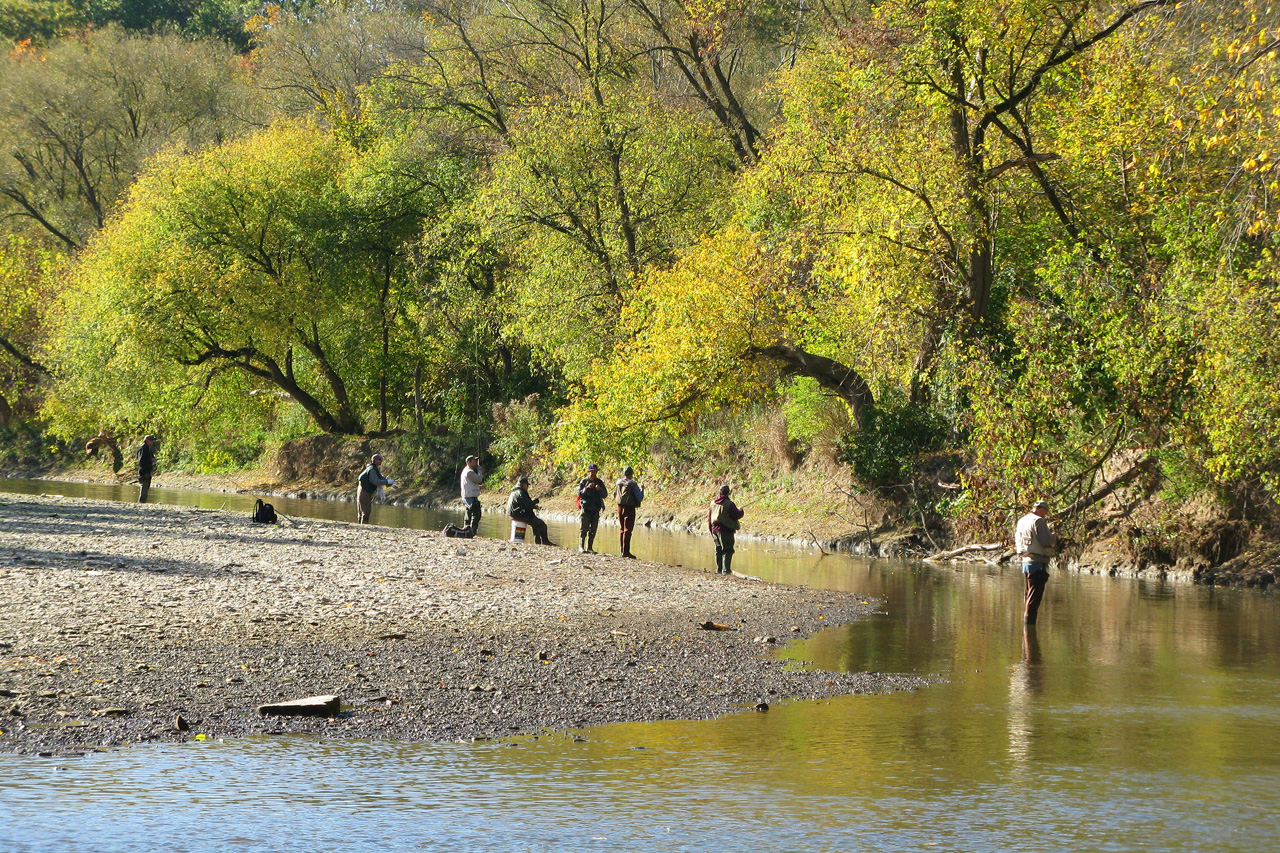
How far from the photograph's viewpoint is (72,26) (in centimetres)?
7125

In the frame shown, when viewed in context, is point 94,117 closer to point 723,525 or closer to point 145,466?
point 145,466

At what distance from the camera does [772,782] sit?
9.48m

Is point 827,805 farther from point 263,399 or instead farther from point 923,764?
point 263,399

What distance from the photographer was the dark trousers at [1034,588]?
17.6 meters

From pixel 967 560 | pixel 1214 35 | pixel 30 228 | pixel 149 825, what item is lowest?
pixel 149 825

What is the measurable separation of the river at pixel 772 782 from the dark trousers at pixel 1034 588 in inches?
144

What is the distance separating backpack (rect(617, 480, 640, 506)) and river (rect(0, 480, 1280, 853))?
10727 mm

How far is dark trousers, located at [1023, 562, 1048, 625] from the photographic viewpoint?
17625 millimetres

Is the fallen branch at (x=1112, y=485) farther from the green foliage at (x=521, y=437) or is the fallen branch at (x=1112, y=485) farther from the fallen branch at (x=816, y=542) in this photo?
the green foliage at (x=521, y=437)

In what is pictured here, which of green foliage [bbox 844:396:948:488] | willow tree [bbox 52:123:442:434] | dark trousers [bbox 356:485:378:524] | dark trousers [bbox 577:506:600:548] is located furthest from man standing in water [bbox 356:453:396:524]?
willow tree [bbox 52:123:442:434]

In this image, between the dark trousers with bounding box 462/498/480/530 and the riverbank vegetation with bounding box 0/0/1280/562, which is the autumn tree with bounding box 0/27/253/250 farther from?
the dark trousers with bounding box 462/498/480/530

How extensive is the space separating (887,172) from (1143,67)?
5567 mm

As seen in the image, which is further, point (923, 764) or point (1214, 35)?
point (1214, 35)

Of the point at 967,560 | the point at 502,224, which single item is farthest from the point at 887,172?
the point at 502,224
